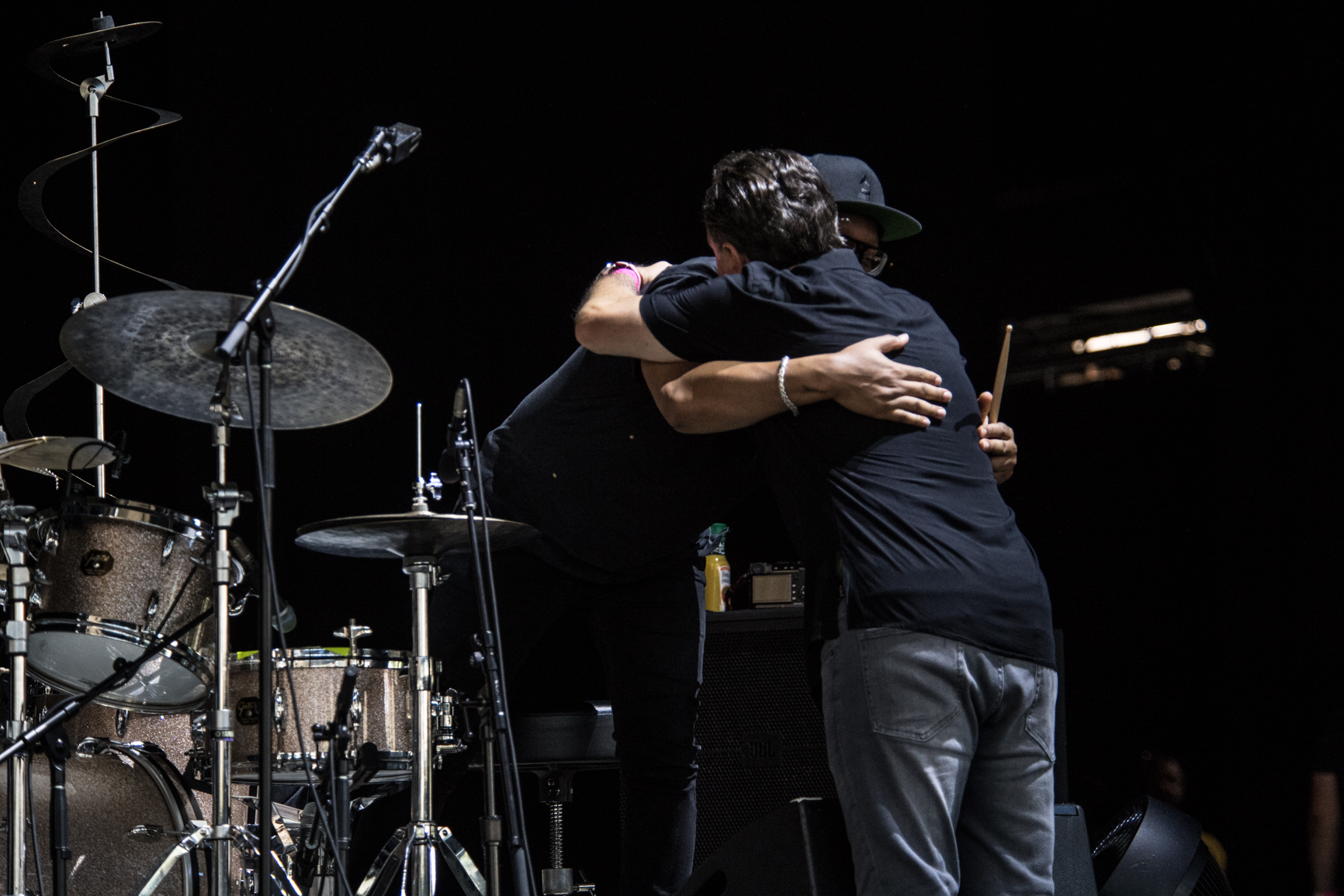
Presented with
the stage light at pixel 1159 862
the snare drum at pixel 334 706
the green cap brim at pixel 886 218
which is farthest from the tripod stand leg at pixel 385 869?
the green cap brim at pixel 886 218

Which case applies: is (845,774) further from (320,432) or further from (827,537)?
(320,432)

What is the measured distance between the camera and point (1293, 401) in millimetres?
4613

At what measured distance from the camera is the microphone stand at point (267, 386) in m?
2.01

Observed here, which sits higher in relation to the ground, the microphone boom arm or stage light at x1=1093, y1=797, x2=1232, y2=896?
the microphone boom arm

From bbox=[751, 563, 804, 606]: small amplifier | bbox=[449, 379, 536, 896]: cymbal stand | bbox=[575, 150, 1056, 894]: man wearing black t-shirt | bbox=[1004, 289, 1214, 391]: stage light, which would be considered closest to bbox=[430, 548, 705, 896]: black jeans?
bbox=[449, 379, 536, 896]: cymbal stand

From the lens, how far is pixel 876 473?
200 centimetres

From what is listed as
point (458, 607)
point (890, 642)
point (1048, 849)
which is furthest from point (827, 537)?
point (458, 607)

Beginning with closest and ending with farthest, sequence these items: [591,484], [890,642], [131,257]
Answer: [890,642]
[591,484]
[131,257]

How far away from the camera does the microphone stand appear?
6.59ft

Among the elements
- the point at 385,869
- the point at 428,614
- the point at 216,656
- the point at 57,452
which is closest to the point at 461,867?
the point at 385,869

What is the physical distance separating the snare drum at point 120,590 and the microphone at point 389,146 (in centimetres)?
101

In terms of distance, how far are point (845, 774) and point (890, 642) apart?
0.72ft

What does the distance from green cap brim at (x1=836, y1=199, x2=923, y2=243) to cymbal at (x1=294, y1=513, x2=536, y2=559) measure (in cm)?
99

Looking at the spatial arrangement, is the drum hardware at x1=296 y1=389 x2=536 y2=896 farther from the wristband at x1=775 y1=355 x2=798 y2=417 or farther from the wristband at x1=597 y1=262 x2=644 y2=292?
the wristband at x1=775 y1=355 x2=798 y2=417
